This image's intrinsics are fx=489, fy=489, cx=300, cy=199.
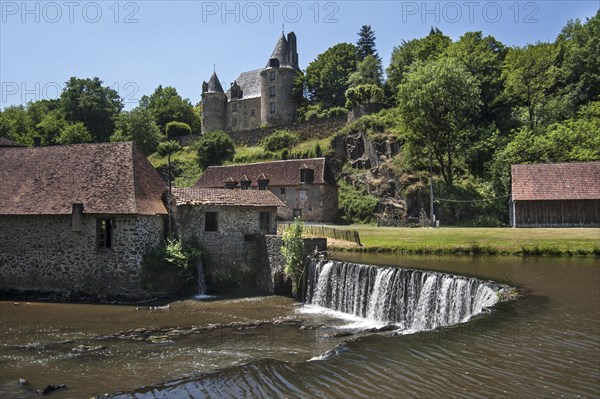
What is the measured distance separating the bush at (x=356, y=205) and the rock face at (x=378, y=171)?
2.14 ft

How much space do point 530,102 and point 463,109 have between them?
9.32 meters

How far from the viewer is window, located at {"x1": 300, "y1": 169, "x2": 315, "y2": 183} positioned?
177 ft

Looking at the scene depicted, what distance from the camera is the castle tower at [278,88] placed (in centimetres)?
7862

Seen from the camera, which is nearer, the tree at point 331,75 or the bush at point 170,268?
the bush at point 170,268

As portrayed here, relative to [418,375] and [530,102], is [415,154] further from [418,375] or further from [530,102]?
[418,375]

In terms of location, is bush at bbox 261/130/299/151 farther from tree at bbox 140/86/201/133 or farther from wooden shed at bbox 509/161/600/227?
wooden shed at bbox 509/161/600/227

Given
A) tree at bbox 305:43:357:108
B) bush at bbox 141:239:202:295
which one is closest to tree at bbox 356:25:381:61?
tree at bbox 305:43:357:108

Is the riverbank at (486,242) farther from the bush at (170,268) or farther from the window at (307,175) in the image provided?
the window at (307,175)

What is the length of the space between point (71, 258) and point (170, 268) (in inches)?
179

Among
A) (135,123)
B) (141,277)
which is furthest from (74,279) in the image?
(135,123)

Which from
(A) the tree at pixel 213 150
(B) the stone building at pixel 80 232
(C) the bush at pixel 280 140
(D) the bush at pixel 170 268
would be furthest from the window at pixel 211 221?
(A) the tree at pixel 213 150

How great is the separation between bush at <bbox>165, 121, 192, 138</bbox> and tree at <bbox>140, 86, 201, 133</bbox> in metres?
2.96

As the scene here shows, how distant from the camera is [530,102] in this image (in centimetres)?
5394

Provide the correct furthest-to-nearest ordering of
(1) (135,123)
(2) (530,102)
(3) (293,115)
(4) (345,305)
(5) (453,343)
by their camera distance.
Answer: (3) (293,115) → (1) (135,123) → (2) (530,102) → (4) (345,305) → (5) (453,343)
